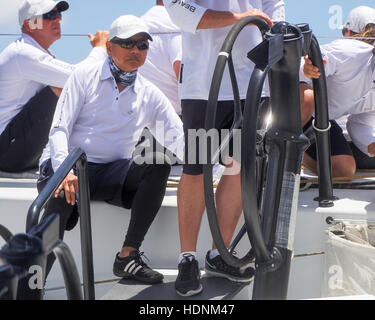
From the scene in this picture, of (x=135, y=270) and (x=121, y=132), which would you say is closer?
(x=135, y=270)

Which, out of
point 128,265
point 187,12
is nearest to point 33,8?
point 187,12

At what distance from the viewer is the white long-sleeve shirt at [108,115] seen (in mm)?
2609

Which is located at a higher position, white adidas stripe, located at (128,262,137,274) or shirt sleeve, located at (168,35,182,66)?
shirt sleeve, located at (168,35,182,66)

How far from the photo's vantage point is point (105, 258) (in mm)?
2676

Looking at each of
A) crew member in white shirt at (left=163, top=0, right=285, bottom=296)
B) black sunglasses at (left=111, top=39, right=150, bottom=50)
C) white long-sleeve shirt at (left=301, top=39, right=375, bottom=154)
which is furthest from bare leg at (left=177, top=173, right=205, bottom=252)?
white long-sleeve shirt at (left=301, top=39, right=375, bottom=154)

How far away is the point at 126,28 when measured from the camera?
8.63 ft

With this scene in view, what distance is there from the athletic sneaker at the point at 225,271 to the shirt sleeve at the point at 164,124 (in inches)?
21.7

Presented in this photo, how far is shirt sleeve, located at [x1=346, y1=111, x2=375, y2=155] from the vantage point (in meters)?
3.37

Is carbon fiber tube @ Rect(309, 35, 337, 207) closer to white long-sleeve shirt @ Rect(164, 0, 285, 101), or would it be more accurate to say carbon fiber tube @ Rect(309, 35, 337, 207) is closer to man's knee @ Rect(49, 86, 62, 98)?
white long-sleeve shirt @ Rect(164, 0, 285, 101)

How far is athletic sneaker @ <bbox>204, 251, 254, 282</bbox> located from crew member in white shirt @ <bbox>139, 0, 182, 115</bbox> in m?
1.41

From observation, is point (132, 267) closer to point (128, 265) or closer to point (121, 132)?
point (128, 265)

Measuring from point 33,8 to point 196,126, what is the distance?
1.58 metres

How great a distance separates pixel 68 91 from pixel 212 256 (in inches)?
36.3

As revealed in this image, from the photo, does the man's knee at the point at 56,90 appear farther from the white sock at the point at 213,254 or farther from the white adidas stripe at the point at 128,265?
the white sock at the point at 213,254
